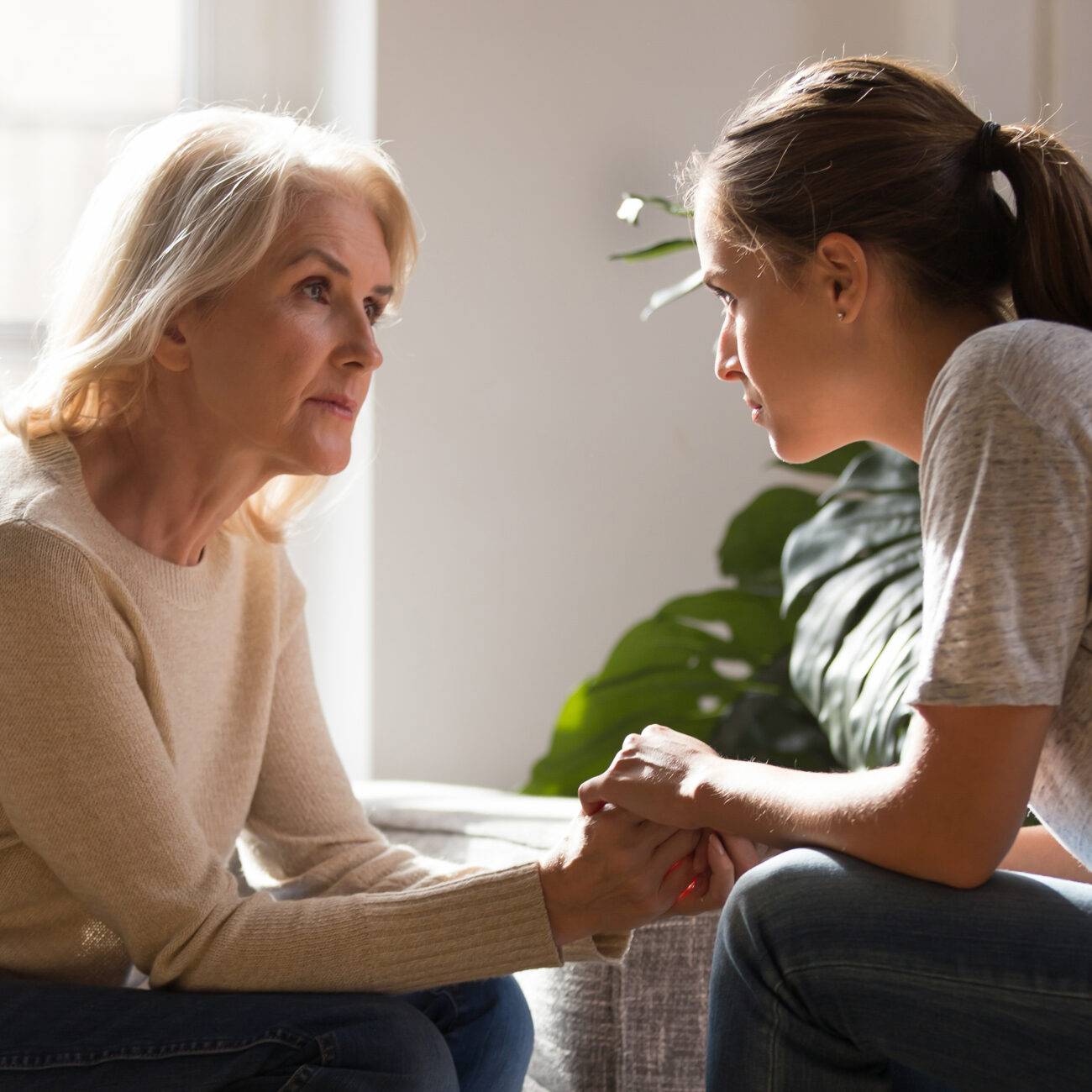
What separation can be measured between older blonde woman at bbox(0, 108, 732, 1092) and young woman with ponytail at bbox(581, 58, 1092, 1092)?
0.87ft

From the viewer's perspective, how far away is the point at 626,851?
119 cm

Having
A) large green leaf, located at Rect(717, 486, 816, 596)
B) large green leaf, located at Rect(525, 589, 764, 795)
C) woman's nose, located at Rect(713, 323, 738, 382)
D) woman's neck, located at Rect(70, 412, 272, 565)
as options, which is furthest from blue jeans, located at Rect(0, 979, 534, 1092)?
large green leaf, located at Rect(717, 486, 816, 596)

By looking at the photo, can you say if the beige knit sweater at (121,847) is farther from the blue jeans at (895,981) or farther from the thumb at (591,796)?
the blue jeans at (895,981)

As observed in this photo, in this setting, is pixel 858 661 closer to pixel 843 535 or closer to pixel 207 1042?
pixel 843 535

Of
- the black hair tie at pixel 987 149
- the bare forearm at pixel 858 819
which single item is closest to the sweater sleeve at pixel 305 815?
the bare forearm at pixel 858 819

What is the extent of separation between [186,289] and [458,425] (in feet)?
3.90

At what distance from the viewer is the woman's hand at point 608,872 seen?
120cm

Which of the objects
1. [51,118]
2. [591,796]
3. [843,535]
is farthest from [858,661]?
[51,118]

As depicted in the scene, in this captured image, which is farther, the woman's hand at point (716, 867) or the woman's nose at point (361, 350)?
the woman's nose at point (361, 350)

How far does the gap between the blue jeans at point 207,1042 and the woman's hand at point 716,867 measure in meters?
0.28

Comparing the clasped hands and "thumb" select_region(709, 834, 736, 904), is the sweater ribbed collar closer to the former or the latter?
the clasped hands

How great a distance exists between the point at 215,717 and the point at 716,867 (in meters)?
0.54

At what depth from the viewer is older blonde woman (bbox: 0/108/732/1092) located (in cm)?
112

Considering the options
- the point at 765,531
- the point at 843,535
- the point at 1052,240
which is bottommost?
the point at 765,531
